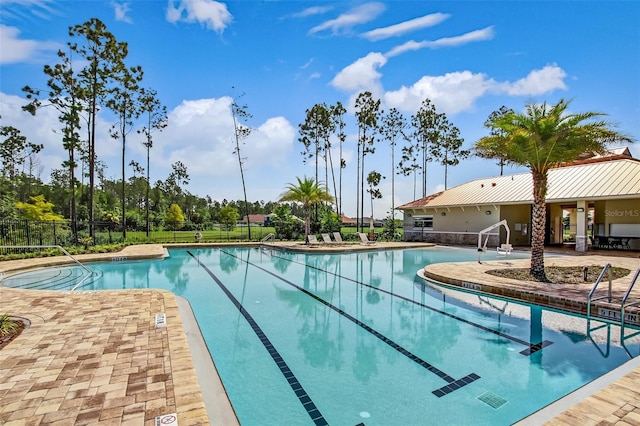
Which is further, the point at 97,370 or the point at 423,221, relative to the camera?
the point at 423,221

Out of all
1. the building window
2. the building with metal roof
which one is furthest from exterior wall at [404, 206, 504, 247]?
the building window

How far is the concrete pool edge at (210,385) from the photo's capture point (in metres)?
2.97

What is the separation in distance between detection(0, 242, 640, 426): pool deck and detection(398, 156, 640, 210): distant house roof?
14.2m

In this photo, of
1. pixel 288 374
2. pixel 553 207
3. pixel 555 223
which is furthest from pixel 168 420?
pixel 555 223

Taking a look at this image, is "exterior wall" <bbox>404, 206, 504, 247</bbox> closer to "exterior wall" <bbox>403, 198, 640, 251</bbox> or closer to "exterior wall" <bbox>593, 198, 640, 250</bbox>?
"exterior wall" <bbox>403, 198, 640, 251</bbox>

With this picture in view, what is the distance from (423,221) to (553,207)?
320 inches

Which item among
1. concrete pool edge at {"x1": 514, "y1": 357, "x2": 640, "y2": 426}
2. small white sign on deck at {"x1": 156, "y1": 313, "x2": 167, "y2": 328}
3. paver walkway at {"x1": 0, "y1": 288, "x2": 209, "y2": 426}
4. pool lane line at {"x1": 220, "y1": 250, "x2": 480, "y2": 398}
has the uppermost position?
paver walkway at {"x1": 0, "y1": 288, "x2": 209, "y2": 426}

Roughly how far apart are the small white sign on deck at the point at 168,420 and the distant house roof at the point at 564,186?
53.7ft

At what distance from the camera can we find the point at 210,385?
3.53 metres

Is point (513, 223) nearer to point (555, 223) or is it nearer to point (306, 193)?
point (555, 223)

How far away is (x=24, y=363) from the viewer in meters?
3.66

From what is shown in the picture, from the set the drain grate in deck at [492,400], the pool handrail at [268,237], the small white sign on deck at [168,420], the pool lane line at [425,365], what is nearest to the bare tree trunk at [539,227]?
the pool lane line at [425,365]

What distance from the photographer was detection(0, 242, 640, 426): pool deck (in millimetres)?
2740

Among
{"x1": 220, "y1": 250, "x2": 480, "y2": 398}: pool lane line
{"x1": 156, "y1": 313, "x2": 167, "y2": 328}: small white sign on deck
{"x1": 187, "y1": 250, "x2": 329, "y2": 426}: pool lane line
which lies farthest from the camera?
{"x1": 156, "y1": 313, "x2": 167, "y2": 328}: small white sign on deck
